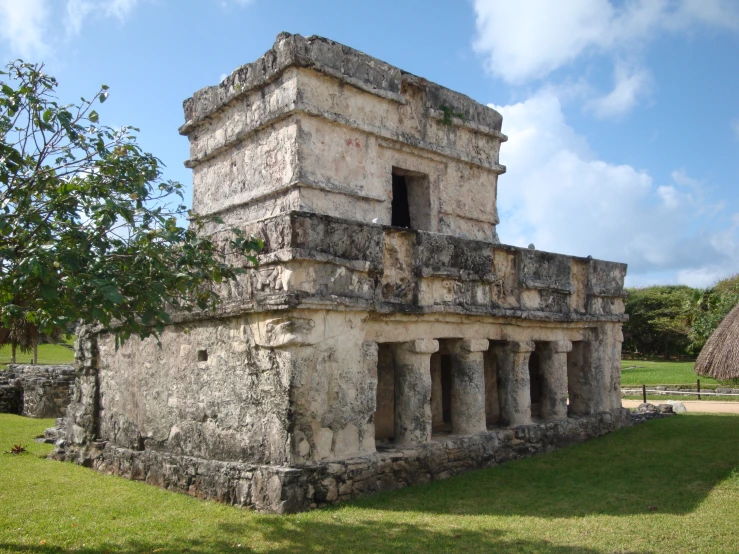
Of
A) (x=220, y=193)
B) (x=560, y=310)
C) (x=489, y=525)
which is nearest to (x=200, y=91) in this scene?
(x=220, y=193)

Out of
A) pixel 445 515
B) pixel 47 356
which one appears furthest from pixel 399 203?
pixel 47 356

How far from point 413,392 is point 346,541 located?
258 cm

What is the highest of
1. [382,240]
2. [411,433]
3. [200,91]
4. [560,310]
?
[200,91]

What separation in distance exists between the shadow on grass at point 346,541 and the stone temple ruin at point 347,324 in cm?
51

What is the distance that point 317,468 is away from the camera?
6.24 m

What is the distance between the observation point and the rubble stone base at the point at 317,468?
6.14 m

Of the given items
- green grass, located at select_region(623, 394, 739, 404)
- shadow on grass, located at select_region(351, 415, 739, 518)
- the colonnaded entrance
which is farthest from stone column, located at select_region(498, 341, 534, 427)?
green grass, located at select_region(623, 394, 739, 404)

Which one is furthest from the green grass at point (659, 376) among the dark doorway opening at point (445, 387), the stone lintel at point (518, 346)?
the stone lintel at point (518, 346)

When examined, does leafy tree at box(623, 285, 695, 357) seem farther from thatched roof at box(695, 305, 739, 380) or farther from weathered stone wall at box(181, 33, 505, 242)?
weathered stone wall at box(181, 33, 505, 242)

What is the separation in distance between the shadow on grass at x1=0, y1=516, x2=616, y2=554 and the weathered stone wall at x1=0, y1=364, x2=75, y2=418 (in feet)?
35.7

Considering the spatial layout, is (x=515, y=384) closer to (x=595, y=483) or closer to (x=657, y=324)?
(x=595, y=483)

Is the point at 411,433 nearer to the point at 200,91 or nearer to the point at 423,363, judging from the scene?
the point at 423,363

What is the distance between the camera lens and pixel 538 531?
18.7 feet

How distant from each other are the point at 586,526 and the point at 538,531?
0.48m
